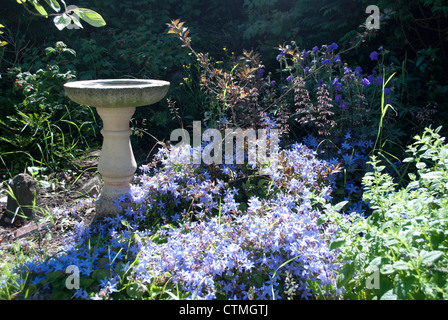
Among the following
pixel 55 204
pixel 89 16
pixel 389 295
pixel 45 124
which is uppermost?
pixel 45 124

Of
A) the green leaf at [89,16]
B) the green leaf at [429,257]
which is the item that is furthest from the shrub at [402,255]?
the green leaf at [89,16]

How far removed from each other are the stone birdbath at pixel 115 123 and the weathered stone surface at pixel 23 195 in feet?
2.34

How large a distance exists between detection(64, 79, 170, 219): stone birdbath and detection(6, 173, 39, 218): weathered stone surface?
2.34ft

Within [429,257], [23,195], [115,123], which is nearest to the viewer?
[429,257]

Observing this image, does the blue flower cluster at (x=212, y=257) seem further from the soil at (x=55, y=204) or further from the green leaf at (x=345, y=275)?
the soil at (x=55, y=204)

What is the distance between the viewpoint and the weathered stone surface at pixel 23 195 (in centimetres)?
321

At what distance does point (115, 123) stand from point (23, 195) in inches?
44.6

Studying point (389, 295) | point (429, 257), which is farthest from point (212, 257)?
point (429, 257)

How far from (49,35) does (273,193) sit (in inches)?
164

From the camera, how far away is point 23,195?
322cm

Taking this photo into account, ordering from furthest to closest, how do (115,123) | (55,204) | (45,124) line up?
(45,124) < (55,204) < (115,123)

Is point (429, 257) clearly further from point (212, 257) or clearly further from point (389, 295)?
point (212, 257)

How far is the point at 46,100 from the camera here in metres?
4.16

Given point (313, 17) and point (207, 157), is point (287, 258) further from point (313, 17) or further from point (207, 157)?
point (313, 17)
